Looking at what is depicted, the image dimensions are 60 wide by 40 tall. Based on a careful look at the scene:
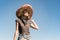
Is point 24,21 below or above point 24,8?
below

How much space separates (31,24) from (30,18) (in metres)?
0.28

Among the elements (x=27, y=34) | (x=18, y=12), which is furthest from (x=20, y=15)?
(x=27, y=34)

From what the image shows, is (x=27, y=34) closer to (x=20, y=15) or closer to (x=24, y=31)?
(x=24, y=31)

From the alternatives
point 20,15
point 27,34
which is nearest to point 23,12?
point 20,15

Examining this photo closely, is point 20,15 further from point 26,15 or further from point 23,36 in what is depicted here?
point 23,36

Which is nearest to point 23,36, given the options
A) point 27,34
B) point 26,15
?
point 27,34

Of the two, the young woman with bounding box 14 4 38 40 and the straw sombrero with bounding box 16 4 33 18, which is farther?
the straw sombrero with bounding box 16 4 33 18

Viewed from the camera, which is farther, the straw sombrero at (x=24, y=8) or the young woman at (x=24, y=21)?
the straw sombrero at (x=24, y=8)

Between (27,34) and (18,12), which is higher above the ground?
(18,12)

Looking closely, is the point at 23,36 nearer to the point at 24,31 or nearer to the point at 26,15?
the point at 24,31

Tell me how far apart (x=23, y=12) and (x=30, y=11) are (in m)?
0.30

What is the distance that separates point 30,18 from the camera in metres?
10.9

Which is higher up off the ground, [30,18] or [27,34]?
[30,18]

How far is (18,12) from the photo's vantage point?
10719 millimetres
